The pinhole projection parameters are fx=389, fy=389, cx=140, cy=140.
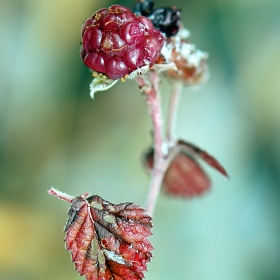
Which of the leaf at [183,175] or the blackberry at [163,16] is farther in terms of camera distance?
the leaf at [183,175]

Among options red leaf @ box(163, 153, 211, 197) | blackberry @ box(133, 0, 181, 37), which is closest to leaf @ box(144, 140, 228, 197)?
red leaf @ box(163, 153, 211, 197)

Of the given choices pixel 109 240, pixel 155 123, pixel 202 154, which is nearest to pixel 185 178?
pixel 202 154

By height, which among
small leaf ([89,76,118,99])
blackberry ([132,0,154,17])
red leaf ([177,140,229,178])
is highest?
blackberry ([132,0,154,17])

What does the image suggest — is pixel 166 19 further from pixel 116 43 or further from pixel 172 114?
pixel 172 114

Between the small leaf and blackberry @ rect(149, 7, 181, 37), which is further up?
blackberry @ rect(149, 7, 181, 37)

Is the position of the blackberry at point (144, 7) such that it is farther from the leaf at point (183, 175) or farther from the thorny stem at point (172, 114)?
the leaf at point (183, 175)

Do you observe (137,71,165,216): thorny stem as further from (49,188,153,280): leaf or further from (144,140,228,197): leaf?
(49,188,153,280): leaf

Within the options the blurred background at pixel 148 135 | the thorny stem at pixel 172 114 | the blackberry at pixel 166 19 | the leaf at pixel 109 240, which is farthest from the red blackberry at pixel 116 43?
the blurred background at pixel 148 135
